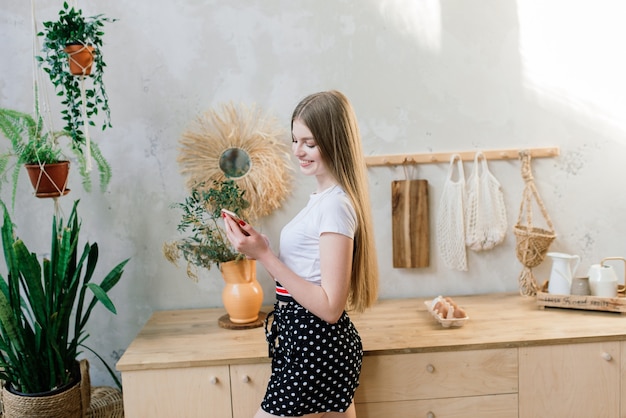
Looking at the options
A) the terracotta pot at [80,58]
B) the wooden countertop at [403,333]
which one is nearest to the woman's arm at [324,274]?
the wooden countertop at [403,333]

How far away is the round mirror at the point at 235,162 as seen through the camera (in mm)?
2730

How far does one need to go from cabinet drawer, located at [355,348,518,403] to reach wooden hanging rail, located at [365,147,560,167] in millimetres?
892

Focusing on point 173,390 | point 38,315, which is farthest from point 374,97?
point 38,315

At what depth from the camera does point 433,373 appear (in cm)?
227

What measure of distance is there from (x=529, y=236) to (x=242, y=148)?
1.27 meters

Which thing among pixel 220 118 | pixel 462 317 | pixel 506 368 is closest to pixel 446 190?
pixel 462 317

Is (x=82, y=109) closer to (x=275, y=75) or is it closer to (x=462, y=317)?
(x=275, y=75)

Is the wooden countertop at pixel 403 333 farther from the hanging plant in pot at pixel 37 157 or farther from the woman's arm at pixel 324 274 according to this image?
the hanging plant in pot at pixel 37 157

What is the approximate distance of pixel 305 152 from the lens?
1923 mm

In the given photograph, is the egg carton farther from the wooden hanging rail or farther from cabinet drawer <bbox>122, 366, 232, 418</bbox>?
cabinet drawer <bbox>122, 366, 232, 418</bbox>

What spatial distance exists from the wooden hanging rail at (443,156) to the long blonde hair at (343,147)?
0.83m

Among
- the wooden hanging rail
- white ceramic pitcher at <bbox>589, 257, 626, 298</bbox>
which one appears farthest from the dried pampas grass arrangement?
white ceramic pitcher at <bbox>589, 257, 626, 298</bbox>

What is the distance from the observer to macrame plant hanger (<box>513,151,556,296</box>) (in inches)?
107

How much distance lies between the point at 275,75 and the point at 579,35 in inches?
52.5
